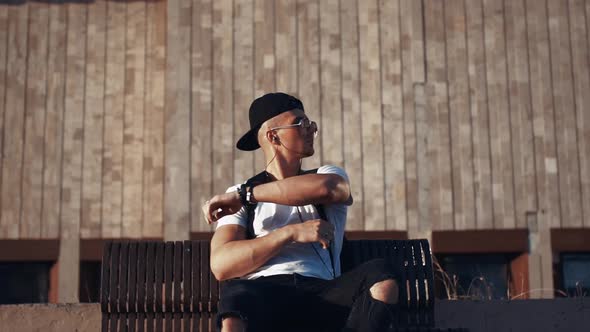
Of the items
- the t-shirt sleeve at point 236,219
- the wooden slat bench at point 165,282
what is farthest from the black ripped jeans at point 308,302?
the wooden slat bench at point 165,282

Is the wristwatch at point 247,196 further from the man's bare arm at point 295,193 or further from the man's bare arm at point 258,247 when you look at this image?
the man's bare arm at point 258,247

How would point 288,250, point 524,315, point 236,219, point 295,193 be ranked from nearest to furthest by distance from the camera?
point 295,193 < point 288,250 < point 236,219 < point 524,315

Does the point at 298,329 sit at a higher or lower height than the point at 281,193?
lower

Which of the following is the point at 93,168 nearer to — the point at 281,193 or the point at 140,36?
the point at 140,36

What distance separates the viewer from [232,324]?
3.67 meters

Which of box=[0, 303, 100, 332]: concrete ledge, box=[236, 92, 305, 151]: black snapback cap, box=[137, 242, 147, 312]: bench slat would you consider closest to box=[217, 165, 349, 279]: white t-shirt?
box=[236, 92, 305, 151]: black snapback cap

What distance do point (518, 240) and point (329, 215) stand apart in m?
7.65

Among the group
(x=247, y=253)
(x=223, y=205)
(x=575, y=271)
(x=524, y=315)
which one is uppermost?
(x=223, y=205)

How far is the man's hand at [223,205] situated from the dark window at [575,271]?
8389 millimetres

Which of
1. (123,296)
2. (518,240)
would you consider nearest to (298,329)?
(123,296)

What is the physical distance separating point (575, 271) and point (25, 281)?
6.80 metres

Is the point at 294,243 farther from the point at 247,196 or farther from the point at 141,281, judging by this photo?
the point at 141,281

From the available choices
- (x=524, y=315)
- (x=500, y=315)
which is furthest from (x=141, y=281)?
(x=524, y=315)

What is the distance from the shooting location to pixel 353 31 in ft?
38.7
